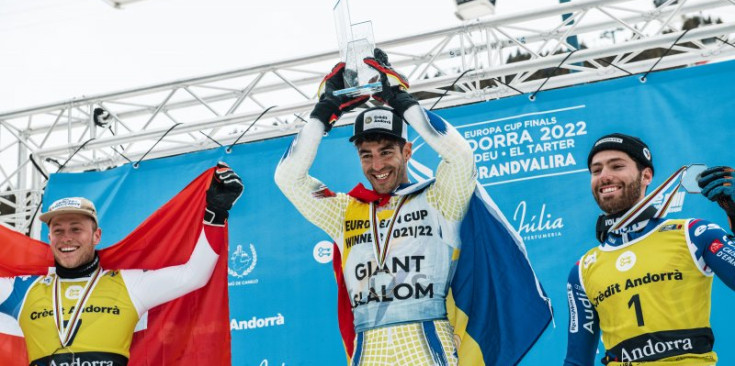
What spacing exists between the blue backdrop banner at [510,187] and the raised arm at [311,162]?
2.23 m

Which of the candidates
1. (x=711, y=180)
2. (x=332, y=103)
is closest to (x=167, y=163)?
(x=332, y=103)

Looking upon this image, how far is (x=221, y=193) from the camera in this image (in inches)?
156

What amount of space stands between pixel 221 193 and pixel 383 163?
100 centimetres

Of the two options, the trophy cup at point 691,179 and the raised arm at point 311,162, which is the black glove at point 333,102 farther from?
the trophy cup at point 691,179

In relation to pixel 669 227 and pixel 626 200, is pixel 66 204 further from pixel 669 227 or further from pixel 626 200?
pixel 669 227

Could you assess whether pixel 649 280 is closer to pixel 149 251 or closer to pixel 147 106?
pixel 149 251

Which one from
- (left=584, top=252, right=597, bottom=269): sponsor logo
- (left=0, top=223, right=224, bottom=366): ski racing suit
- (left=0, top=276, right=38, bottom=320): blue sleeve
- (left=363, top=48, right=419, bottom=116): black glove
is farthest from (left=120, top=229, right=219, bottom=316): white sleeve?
(left=584, top=252, right=597, bottom=269): sponsor logo

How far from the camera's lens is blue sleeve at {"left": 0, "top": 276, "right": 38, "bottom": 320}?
3889 millimetres

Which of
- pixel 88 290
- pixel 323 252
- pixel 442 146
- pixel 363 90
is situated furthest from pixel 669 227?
pixel 323 252

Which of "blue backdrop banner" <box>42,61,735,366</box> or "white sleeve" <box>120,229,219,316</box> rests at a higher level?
"blue backdrop banner" <box>42,61,735,366</box>

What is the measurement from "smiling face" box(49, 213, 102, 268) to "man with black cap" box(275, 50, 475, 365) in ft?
3.70

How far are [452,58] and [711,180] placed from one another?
348 centimetres

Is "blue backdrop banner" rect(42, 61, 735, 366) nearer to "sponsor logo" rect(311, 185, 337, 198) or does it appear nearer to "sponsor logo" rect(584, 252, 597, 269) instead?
"sponsor logo" rect(584, 252, 597, 269)

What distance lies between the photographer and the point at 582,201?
5.32 meters
